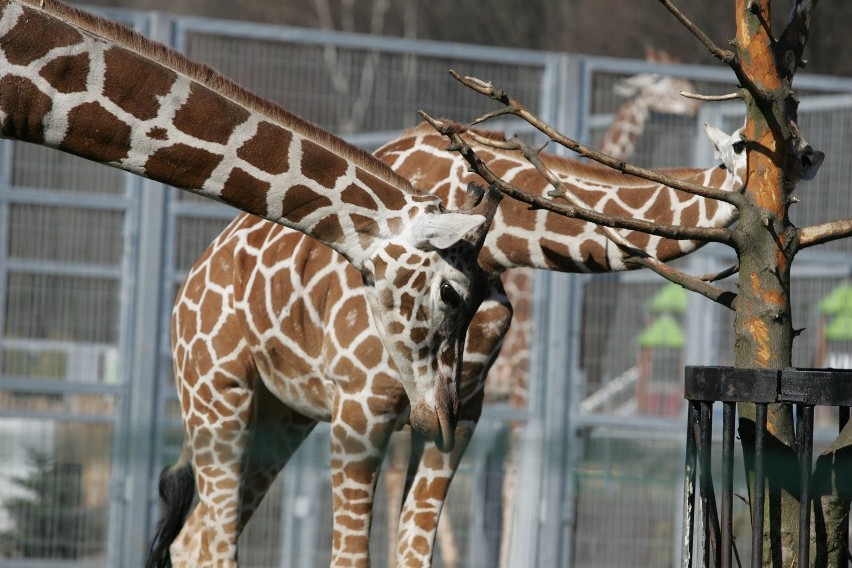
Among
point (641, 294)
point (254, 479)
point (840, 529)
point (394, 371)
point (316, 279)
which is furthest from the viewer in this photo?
point (641, 294)

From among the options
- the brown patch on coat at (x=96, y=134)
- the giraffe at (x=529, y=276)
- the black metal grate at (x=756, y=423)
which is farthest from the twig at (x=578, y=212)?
the giraffe at (x=529, y=276)

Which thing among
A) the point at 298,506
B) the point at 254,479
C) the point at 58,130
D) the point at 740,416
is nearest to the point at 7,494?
the point at 298,506

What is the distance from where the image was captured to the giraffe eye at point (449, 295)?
110 inches

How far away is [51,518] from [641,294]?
10.3 ft

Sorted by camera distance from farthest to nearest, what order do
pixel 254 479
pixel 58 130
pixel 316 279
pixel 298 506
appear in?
pixel 298 506, pixel 254 479, pixel 316 279, pixel 58 130

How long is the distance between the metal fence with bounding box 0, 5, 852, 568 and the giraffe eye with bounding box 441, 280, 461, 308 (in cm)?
252

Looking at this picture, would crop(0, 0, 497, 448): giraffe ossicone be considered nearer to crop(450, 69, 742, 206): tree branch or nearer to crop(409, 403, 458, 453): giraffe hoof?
crop(409, 403, 458, 453): giraffe hoof

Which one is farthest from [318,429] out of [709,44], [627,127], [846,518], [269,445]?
[709,44]

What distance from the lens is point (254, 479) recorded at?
3.94 m

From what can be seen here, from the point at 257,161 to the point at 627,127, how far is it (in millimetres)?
3714

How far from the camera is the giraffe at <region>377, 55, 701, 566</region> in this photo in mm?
6156

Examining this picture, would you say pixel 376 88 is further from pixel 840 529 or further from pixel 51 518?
pixel 840 529

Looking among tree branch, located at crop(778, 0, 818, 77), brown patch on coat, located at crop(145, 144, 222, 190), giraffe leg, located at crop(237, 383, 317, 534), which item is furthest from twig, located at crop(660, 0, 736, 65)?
giraffe leg, located at crop(237, 383, 317, 534)

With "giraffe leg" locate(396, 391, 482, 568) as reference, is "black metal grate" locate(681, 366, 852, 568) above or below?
above
